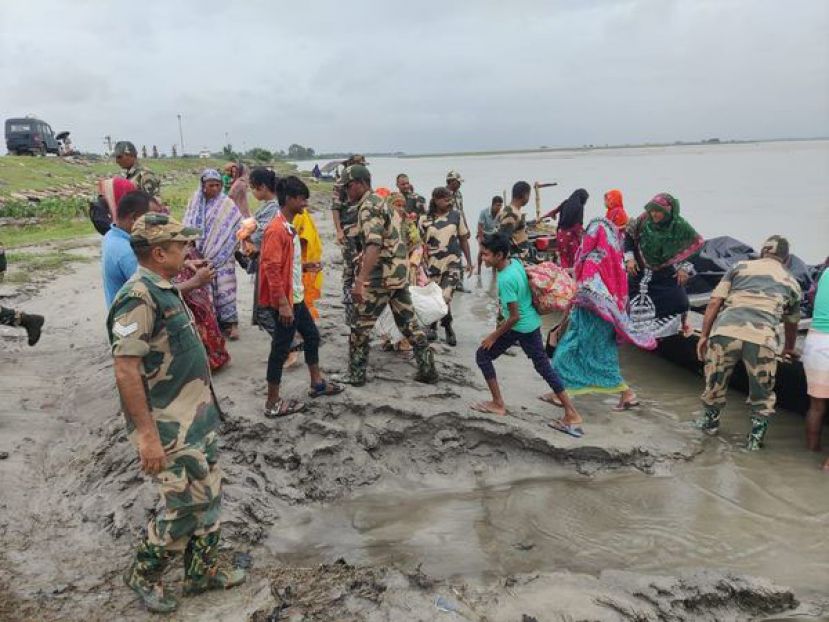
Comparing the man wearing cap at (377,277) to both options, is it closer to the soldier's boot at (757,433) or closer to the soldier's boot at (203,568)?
the soldier's boot at (203,568)

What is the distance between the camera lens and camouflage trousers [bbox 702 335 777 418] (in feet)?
14.4

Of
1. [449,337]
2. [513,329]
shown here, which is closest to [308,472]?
[513,329]

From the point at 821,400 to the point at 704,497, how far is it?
1265 mm

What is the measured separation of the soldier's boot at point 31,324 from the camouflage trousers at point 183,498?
9.87 feet

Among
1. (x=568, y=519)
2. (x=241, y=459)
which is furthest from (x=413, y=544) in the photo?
(x=241, y=459)

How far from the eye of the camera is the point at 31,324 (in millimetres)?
4812

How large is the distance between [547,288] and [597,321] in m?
0.79

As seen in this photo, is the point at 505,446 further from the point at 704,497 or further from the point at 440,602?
the point at 440,602

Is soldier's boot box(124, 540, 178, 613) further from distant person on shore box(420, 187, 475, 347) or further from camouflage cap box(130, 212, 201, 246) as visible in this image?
distant person on shore box(420, 187, 475, 347)

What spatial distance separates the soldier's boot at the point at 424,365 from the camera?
200 inches

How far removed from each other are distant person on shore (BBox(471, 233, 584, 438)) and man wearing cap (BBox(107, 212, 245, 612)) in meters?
2.31

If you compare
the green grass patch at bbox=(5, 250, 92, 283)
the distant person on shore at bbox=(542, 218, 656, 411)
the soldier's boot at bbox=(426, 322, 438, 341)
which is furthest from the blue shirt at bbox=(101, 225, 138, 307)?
the green grass patch at bbox=(5, 250, 92, 283)

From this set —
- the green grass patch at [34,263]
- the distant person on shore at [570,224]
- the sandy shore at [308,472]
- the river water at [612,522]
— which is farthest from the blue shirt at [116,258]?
the green grass patch at [34,263]

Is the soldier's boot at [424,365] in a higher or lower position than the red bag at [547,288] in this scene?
lower
